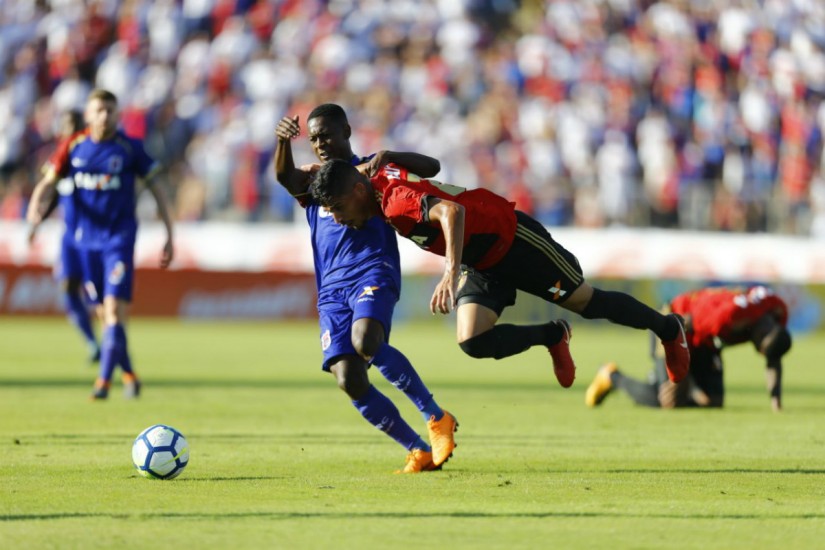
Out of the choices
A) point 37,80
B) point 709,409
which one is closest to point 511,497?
point 709,409

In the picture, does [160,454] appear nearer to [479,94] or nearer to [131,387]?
[131,387]

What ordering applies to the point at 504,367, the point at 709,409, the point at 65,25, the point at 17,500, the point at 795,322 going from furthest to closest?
1. the point at 65,25
2. the point at 795,322
3. the point at 504,367
4. the point at 709,409
5. the point at 17,500

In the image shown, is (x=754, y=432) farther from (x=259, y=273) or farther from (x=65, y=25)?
(x=65, y=25)

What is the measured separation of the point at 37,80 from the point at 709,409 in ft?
60.2

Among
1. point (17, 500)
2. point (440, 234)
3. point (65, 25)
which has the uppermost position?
point (65, 25)

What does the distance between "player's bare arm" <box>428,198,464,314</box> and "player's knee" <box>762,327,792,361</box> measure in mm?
4908

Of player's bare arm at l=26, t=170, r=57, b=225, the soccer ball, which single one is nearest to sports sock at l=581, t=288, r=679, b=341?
the soccer ball

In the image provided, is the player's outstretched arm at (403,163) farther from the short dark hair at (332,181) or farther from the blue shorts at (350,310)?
the blue shorts at (350,310)

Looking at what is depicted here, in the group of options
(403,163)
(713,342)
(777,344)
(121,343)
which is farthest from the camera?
(121,343)

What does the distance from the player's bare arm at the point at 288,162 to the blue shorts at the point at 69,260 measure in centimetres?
528

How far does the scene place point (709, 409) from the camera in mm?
12078

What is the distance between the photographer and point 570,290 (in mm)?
8336

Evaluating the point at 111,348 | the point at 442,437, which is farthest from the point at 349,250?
the point at 111,348

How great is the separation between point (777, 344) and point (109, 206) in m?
5.86
